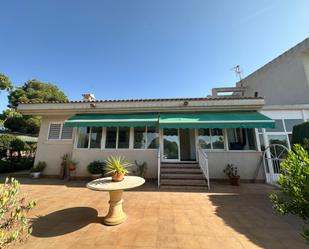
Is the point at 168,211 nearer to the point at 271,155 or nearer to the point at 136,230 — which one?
the point at 136,230

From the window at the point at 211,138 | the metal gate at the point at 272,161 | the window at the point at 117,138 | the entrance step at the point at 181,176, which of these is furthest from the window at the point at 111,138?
the metal gate at the point at 272,161

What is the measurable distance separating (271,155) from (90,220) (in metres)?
12.9

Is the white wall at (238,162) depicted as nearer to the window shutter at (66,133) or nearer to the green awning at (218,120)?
the green awning at (218,120)

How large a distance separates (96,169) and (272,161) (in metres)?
13.6

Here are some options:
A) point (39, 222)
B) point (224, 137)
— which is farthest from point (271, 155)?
point (39, 222)

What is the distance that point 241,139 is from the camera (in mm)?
11609

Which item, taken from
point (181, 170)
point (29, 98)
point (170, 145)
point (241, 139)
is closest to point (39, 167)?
point (170, 145)

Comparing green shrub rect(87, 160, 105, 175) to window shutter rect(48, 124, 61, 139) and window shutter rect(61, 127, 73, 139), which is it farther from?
window shutter rect(48, 124, 61, 139)

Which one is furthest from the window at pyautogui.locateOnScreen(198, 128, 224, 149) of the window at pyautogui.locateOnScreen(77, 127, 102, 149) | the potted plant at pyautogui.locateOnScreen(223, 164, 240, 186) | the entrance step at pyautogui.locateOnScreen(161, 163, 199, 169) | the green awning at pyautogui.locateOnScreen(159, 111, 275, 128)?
the window at pyautogui.locateOnScreen(77, 127, 102, 149)

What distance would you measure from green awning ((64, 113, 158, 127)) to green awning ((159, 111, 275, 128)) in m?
0.95

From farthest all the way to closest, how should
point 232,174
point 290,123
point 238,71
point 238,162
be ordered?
point 238,71 → point 290,123 → point 238,162 → point 232,174

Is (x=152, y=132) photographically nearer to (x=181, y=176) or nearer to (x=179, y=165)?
(x=179, y=165)

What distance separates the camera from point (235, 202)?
22.9ft

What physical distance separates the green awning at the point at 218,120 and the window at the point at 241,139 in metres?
1.65
